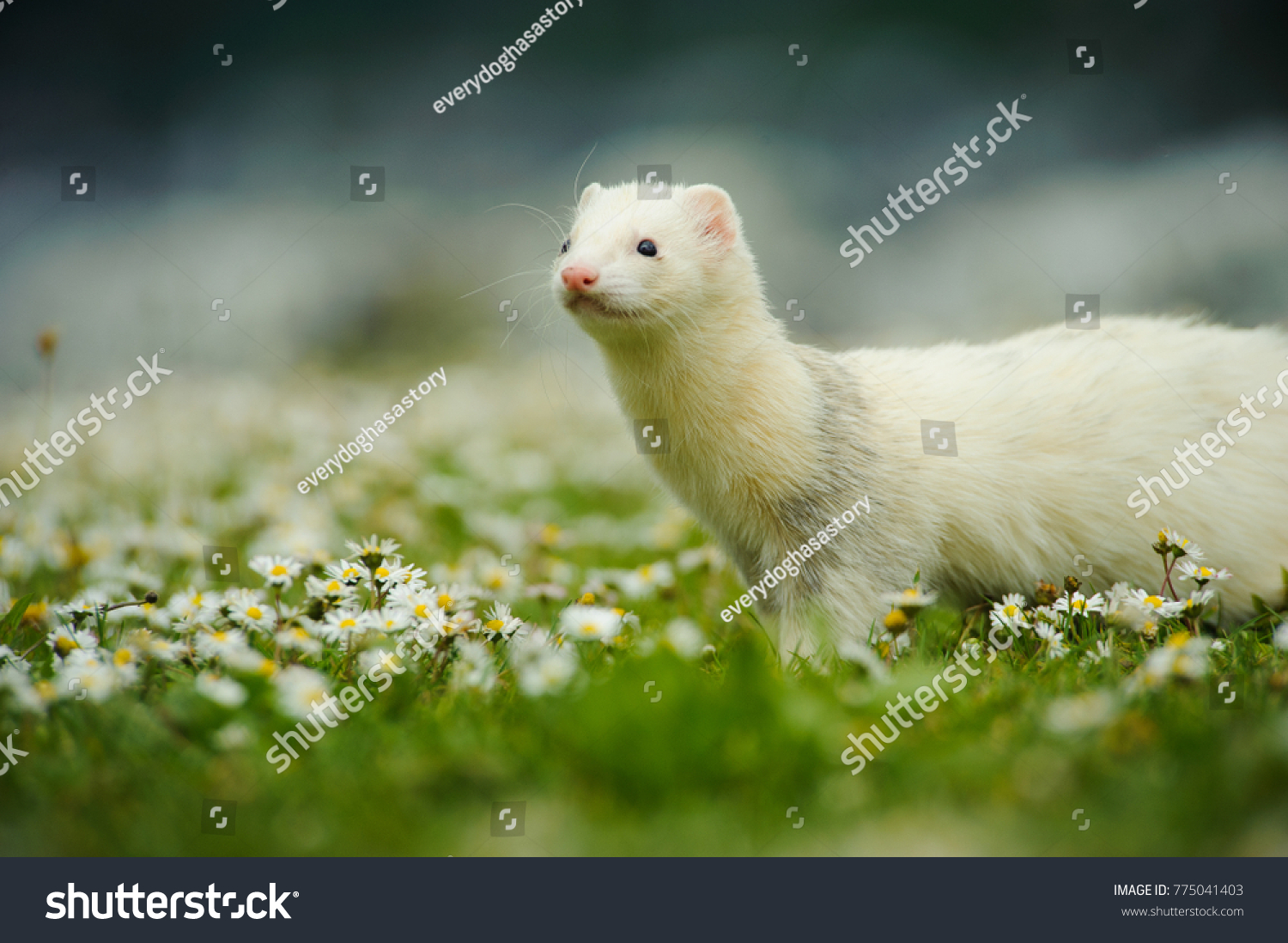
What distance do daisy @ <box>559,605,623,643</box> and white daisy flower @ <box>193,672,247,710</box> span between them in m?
0.91

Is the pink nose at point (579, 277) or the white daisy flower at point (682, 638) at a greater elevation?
the pink nose at point (579, 277)

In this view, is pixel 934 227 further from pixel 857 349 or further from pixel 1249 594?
pixel 1249 594

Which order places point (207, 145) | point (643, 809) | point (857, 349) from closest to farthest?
point (643, 809), point (857, 349), point (207, 145)

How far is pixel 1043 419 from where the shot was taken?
355 cm

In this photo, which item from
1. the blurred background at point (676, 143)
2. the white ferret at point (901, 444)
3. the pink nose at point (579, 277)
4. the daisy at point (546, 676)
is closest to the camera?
the daisy at point (546, 676)

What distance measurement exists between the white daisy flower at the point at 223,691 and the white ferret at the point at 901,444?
1679mm

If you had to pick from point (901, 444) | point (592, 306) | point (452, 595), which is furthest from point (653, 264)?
point (452, 595)

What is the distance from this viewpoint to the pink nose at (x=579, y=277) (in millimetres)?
3164

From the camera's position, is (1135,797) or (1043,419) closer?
(1135,797)

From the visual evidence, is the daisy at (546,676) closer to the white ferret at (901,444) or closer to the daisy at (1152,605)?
the white ferret at (901,444)

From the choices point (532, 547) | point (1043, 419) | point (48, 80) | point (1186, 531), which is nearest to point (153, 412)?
point (48, 80)

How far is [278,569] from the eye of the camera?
3.00 metres

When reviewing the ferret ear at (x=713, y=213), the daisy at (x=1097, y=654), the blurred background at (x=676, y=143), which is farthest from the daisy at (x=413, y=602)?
the blurred background at (x=676, y=143)
